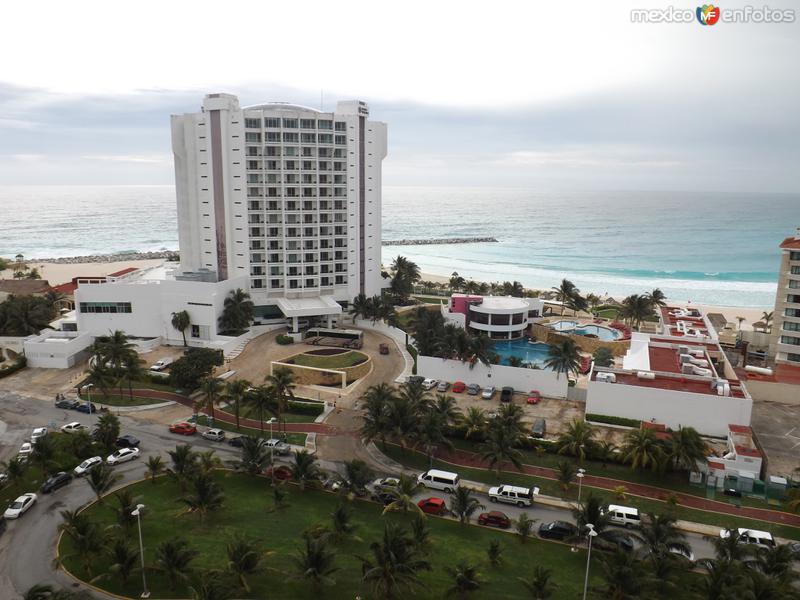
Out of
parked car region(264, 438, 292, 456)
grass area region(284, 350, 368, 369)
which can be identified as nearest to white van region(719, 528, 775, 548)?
parked car region(264, 438, 292, 456)

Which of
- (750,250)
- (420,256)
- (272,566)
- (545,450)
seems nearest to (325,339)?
(545,450)

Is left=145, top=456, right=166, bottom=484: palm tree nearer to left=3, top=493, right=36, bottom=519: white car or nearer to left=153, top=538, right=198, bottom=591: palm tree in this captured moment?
left=3, top=493, right=36, bottom=519: white car

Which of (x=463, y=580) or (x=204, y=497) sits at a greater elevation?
(x=204, y=497)

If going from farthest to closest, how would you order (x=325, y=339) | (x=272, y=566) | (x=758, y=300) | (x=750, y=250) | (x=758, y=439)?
1. (x=750, y=250)
2. (x=758, y=300)
3. (x=325, y=339)
4. (x=758, y=439)
5. (x=272, y=566)

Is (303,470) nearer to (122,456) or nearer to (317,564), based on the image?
(317,564)

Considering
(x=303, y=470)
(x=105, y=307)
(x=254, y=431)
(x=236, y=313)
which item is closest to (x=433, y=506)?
(x=303, y=470)

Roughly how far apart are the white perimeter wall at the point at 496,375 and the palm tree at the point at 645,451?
14.3 metres

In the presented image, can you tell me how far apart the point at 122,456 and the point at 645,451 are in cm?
3481

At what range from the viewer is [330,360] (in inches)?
2325

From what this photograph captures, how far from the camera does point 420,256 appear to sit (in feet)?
609

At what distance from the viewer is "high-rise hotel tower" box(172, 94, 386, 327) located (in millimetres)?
70562

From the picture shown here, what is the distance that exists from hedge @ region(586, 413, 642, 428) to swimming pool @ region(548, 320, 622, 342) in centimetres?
2495

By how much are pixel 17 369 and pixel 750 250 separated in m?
190

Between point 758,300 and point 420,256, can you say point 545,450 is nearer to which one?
point 758,300
